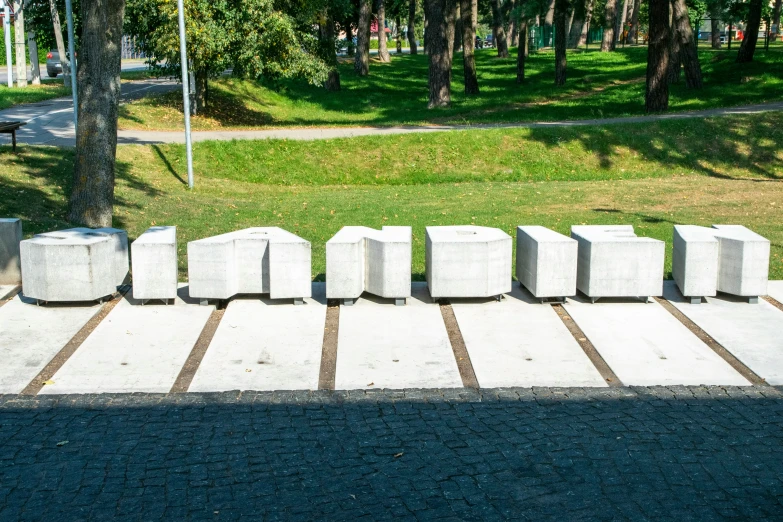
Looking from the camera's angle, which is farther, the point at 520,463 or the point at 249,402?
the point at 249,402

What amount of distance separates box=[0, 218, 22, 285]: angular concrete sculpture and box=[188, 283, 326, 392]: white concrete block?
8.02 ft

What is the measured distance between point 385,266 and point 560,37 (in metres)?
29.8

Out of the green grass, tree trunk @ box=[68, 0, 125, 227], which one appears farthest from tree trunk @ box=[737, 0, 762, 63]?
tree trunk @ box=[68, 0, 125, 227]

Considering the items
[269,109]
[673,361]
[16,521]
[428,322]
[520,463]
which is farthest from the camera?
[269,109]

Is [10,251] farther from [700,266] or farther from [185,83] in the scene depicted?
[185,83]

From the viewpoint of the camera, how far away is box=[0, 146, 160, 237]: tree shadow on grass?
13.2m

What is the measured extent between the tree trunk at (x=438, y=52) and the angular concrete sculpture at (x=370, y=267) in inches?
858

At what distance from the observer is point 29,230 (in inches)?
481

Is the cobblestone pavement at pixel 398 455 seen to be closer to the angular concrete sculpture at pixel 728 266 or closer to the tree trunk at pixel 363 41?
the angular concrete sculpture at pixel 728 266

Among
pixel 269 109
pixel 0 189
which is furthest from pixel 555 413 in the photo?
pixel 269 109

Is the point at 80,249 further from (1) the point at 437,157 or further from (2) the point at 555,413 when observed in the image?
(1) the point at 437,157

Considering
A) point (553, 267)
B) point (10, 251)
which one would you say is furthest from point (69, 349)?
point (553, 267)

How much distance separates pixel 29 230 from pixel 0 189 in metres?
2.65

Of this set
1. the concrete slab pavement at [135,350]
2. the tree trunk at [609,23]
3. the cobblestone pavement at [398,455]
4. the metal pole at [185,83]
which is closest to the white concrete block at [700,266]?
the cobblestone pavement at [398,455]
